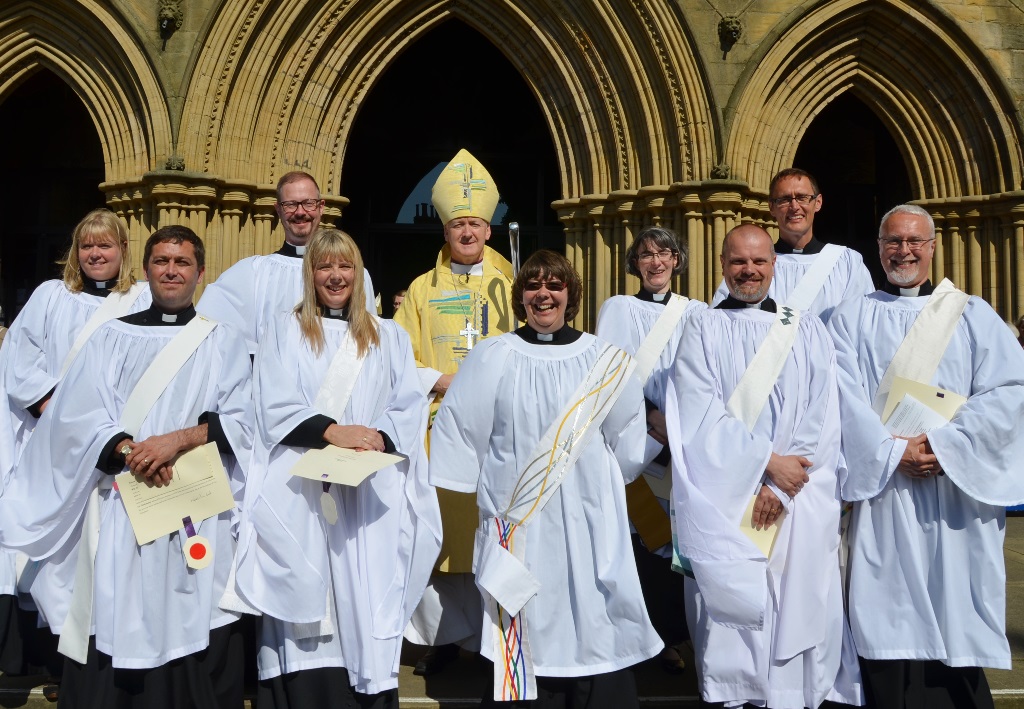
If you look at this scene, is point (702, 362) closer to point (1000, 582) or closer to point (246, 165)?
point (1000, 582)

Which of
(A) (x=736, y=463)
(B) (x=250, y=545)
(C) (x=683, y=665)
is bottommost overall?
(C) (x=683, y=665)

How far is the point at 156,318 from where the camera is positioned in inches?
132

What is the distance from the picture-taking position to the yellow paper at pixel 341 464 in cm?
310

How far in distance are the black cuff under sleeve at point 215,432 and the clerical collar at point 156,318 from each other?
372mm

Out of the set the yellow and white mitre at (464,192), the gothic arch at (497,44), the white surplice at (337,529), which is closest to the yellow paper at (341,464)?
the white surplice at (337,529)

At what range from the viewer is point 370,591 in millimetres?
3324

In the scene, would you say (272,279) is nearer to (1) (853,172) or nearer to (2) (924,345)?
(2) (924,345)

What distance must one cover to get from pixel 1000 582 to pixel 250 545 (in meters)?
2.76

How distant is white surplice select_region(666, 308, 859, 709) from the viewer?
3262 mm

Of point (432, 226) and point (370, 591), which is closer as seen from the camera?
point (370, 591)

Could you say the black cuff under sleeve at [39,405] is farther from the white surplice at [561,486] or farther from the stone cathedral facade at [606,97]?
the stone cathedral facade at [606,97]

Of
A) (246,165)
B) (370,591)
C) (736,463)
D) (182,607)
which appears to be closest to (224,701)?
(182,607)

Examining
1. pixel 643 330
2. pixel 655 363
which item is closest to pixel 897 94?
pixel 643 330

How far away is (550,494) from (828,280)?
2018 millimetres
